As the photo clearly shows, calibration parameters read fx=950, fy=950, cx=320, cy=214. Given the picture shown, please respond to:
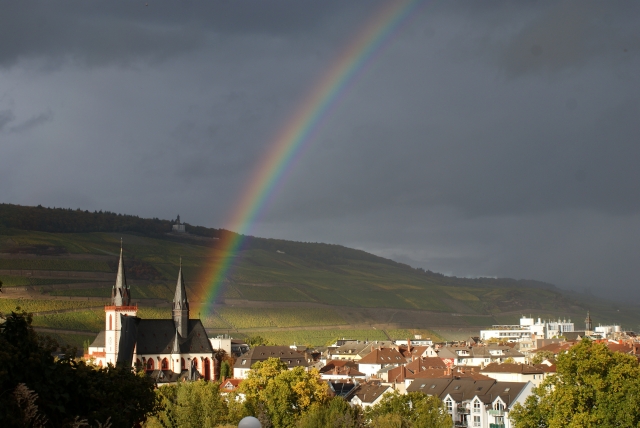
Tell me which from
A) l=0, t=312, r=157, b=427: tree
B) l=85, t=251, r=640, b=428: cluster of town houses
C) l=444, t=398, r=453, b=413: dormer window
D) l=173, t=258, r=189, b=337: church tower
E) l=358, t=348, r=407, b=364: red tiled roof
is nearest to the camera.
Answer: l=0, t=312, r=157, b=427: tree

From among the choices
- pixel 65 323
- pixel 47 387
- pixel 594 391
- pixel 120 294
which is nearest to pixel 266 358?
pixel 120 294

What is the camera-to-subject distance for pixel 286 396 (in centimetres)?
8831

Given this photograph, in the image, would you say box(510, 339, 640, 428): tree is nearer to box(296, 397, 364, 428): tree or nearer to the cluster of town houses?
box(296, 397, 364, 428): tree

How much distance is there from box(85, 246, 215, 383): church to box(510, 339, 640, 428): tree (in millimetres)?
93149

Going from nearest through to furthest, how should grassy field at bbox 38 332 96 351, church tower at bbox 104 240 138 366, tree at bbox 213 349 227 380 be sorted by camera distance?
1. church tower at bbox 104 240 138 366
2. tree at bbox 213 349 227 380
3. grassy field at bbox 38 332 96 351

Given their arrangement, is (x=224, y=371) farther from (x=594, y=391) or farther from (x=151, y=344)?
(x=594, y=391)

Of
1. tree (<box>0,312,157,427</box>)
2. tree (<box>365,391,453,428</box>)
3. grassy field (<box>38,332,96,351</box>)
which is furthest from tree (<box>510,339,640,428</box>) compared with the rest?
grassy field (<box>38,332,96,351</box>)

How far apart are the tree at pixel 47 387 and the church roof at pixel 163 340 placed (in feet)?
370

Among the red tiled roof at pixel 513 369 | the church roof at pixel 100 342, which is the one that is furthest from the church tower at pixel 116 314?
the red tiled roof at pixel 513 369

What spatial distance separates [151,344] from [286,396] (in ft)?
228

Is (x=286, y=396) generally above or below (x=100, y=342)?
below

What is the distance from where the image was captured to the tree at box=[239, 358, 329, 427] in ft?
285

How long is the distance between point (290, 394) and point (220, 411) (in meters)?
6.82

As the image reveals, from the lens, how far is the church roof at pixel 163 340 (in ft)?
502
